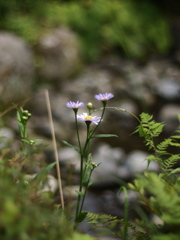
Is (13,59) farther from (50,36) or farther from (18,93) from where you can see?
(50,36)

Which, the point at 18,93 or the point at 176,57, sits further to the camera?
the point at 176,57

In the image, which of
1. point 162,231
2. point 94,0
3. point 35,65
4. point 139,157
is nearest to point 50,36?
point 35,65

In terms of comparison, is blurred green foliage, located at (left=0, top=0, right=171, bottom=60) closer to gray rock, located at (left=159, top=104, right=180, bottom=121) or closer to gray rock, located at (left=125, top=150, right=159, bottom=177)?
gray rock, located at (left=159, top=104, right=180, bottom=121)

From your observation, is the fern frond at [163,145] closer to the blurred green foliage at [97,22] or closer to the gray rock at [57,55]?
the gray rock at [57,55]

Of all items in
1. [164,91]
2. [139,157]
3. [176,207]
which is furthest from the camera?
[164,91]

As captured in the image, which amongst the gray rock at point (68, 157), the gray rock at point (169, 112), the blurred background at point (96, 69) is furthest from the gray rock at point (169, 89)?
the gray rock at point (68, 157)

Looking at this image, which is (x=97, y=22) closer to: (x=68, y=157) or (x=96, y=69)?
(x=96, y=69)
